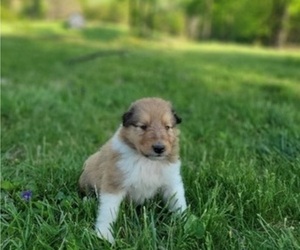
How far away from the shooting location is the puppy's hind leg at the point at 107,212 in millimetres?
3096

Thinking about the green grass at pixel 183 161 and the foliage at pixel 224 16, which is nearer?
the green grass at pixel 183 161

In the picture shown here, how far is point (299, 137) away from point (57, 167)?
2.41m

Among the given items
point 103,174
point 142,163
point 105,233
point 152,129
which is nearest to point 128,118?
point 152,129

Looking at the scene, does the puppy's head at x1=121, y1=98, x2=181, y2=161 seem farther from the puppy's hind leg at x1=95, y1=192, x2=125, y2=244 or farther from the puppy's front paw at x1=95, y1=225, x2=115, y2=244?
the puppy's front paw at x1=95, y1=225, x2=115, y2=244

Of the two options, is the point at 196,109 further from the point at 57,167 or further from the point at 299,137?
the point at 57,167

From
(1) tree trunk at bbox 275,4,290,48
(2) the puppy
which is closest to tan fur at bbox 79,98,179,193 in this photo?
(2) the puppy

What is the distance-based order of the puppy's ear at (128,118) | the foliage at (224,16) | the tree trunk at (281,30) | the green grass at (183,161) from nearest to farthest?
the green grass at (183,161), the puppy's ear at (128,118), the tree trunk at (281,30), the foliage at (224,16)

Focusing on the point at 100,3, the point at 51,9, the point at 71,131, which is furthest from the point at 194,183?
the point at 100,3

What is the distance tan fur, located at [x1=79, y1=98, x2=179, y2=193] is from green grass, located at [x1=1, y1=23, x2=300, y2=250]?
202mm

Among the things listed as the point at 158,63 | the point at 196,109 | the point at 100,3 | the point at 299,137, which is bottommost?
the point at 100,3

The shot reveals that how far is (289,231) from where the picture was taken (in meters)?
2.88

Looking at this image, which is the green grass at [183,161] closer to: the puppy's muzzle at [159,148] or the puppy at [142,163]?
the puppy at [142,163]

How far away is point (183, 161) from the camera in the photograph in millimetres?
4621

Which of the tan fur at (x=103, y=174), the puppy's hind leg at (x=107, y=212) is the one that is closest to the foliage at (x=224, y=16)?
the tan fur at (x=103, y=174)
